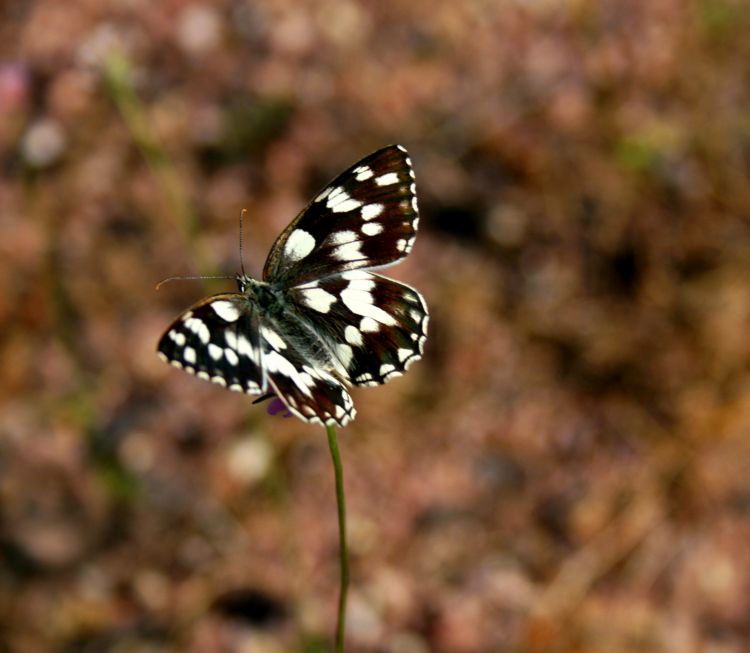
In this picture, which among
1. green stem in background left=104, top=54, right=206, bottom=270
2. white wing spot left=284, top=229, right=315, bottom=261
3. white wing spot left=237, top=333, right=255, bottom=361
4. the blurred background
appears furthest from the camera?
green stem in background left=104, top=54, right=206, bottom=270

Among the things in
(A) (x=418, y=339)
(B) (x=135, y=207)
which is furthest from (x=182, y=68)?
(A) (x=418, y=339)

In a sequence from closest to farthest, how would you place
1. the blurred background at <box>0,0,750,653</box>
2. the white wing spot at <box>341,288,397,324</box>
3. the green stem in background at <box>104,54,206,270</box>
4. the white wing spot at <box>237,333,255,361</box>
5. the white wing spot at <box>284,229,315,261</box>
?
the white wing spot at <box>237,333,255,361</box>, the white wing spot at <box>341,288,397,324</box>, the white wing spot at <box>284,229,315,261</box>, the blurred background at <box>0,0,750,653</box>, the green stem in background at <box>104,54,206,270</box>

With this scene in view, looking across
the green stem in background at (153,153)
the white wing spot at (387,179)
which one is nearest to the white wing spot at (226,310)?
the white wing spot at (387,179)

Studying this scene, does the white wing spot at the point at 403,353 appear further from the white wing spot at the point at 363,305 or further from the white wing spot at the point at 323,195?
the white wing spot at the point at 323,195

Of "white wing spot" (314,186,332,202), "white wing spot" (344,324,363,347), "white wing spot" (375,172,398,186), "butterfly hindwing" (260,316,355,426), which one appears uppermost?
"white wing spot" (375,172,398,186)

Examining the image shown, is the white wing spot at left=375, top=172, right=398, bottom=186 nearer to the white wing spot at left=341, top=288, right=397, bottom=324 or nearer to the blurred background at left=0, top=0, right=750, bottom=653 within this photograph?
the white wing spot at left=341, top=288, right=397, bottom=324

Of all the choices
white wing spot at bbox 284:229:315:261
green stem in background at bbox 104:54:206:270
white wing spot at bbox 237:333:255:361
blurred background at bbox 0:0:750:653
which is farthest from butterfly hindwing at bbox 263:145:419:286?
green stem in background at bbox 104:54:206:270

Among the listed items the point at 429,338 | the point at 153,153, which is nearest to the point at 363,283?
the point at 429,338
